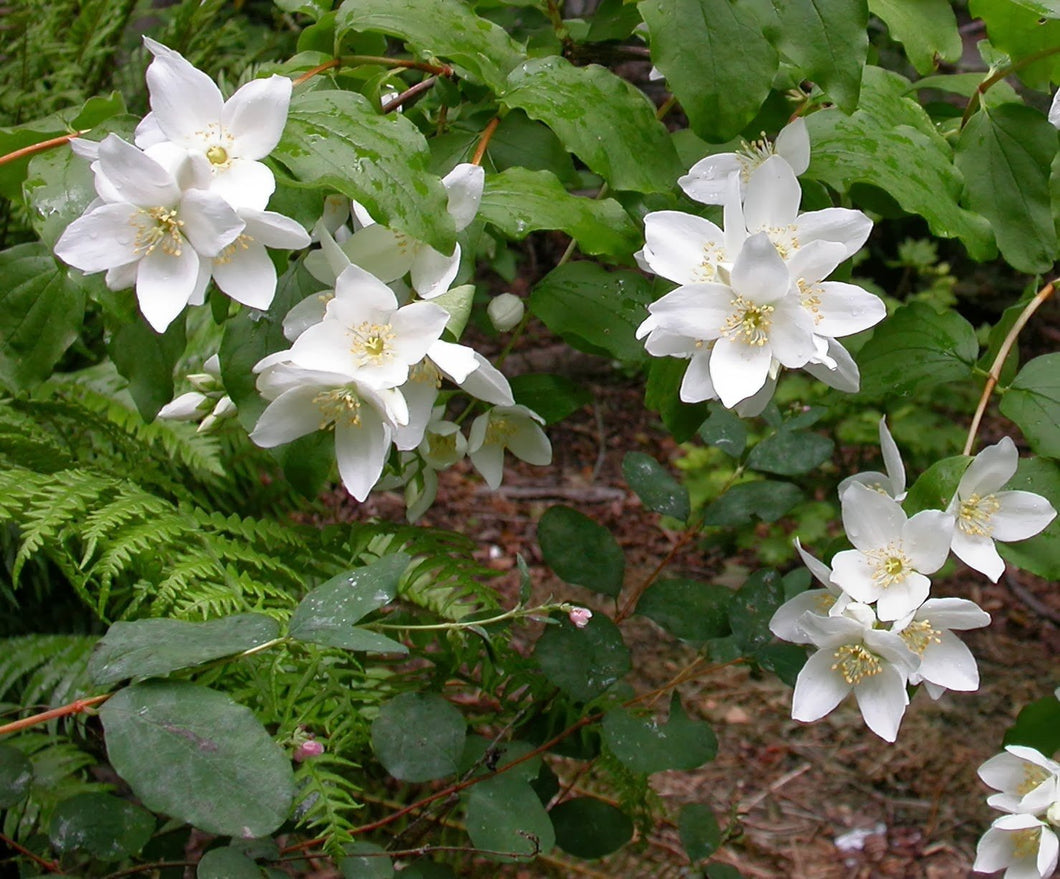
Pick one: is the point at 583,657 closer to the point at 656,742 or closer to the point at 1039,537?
the point at 656,742

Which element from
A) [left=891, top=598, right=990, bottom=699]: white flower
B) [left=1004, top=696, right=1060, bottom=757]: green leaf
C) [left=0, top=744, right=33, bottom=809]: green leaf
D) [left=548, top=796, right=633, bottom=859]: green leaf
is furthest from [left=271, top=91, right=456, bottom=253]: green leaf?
[left=1004, top=696, right=1060, bottom=757]: green leaf

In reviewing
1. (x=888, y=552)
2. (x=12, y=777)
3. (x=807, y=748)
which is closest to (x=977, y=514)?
(x=888, y=552)

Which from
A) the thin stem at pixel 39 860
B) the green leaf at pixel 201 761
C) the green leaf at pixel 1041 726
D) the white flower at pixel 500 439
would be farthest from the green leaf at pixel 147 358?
the green leaf at pixel 1041 726

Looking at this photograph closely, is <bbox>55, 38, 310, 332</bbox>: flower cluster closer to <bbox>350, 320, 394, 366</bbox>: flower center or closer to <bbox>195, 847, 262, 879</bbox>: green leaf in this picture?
<bbox>350, 320, 394, 366</bbox>: flower center

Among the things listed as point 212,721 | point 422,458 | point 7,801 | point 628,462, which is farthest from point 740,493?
point 7,801

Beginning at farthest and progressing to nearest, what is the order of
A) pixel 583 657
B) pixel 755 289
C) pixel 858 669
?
pixel 583 657, pixel 858 669, pixel 755 289

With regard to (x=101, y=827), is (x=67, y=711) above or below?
above

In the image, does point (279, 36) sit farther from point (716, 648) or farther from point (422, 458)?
point (716, 648)
